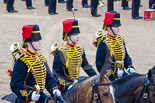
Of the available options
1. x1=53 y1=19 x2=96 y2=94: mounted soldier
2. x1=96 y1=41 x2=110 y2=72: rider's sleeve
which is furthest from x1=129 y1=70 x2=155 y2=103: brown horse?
x1=96 y1=41 x2=110 y2=72: rider's sleeve

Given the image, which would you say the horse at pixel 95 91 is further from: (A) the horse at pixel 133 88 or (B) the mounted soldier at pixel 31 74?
(A) the horse at pixel 133 88

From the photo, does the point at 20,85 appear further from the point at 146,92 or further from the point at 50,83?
the point at 146,92

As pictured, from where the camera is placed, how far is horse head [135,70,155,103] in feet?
21.0

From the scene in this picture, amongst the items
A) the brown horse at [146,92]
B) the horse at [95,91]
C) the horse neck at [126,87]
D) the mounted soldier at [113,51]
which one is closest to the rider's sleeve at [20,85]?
the horse at [95,91]

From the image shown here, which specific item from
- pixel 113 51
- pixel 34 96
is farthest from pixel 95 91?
pixel 113 51

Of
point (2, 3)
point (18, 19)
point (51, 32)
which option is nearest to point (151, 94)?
point (51, 32)

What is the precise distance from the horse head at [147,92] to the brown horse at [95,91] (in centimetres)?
137

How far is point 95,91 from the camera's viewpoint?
5090 mm

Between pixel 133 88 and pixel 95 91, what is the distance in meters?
1.53

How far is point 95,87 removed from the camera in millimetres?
5105

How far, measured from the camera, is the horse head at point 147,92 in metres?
6.40

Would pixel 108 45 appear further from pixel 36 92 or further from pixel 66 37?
pixel 36 92

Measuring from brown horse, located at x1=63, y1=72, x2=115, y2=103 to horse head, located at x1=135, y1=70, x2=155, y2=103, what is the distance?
4.48 feet

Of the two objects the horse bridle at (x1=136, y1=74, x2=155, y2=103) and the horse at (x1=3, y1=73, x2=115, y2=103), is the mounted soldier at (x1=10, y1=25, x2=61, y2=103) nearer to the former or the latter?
the horse at (x1=3, y1=73, x2=115, y2=103)
